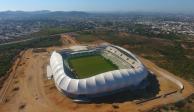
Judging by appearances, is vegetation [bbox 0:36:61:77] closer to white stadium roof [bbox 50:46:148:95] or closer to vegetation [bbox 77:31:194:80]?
vegetation [bbox 77:31:194:80]

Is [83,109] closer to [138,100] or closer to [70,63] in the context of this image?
[138,100]

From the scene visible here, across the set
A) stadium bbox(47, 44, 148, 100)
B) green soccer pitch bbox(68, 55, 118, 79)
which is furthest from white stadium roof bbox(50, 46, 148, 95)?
green soccer pitch bbox(68, 55, 118, 79)

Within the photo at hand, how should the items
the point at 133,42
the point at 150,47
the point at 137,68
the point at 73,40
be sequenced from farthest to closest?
the point at 73,40 → the point at 133,42 → the point at 150,47 → the point at 137,68

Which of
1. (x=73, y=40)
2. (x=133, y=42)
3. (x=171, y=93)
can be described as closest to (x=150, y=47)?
(x=133, y=42)

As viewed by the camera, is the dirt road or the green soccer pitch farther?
the green soccer pitch

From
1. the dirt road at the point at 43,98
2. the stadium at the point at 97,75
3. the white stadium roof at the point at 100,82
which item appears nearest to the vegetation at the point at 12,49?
the dirt road at the point at 43,98

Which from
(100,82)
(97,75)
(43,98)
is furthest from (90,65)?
(100,82)

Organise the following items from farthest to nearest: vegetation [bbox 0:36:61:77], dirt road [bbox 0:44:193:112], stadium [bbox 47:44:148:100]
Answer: vegetation [bbox 0:36:61:77]
stadium [bbox 47:44:148:100]
dirt road [bbox 0:44:193:112]
